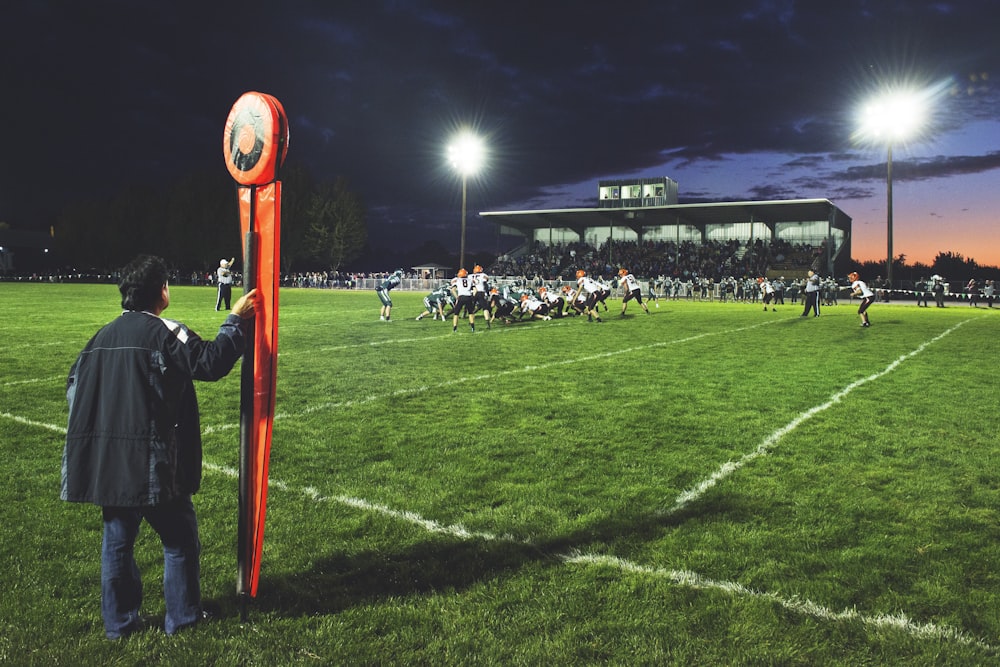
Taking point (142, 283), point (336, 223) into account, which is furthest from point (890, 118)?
point (336, 223)

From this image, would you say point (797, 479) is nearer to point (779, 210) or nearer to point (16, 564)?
point (16, 564)

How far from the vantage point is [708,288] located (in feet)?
151

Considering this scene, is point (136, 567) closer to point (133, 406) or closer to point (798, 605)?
point (133, 406)

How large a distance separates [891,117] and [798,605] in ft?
122

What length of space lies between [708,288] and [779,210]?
14040 millimetres

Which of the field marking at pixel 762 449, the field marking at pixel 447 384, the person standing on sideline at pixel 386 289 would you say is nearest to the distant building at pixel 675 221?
the person standing on sideline at pixel 386 289

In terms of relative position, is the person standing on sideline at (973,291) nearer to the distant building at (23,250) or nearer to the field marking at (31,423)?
the field marking at (31,423)

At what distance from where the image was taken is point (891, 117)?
33.5 meters

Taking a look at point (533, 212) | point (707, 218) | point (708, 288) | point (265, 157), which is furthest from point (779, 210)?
point (265, 157)

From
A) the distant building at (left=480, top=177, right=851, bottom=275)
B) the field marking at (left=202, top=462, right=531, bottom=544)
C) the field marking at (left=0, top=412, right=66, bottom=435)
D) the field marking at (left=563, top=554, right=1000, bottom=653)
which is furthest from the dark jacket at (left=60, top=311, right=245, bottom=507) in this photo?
the distant building at (left=480, top=177, right=851, bottom=275)

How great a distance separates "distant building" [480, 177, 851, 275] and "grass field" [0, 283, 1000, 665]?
158 ft

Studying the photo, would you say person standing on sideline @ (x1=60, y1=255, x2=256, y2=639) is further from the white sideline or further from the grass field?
the white sideline

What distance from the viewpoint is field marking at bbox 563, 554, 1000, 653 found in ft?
10.5

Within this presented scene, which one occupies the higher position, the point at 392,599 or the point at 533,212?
the point at 533,212
